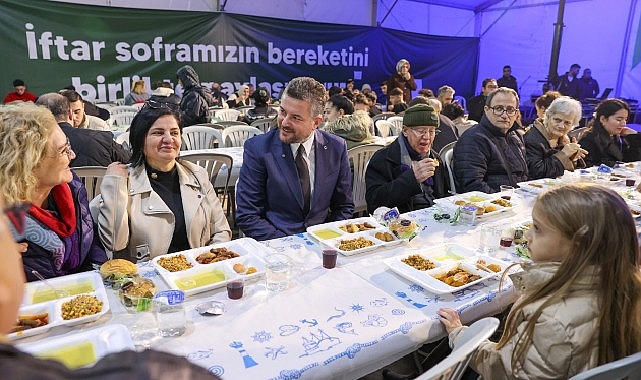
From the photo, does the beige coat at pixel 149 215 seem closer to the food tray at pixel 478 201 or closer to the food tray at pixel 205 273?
the food tray at pixel 205 273

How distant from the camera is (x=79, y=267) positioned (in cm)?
221

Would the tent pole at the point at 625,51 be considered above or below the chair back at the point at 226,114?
above

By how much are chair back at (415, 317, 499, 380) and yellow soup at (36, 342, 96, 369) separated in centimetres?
97

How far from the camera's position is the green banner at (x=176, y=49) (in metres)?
8.86

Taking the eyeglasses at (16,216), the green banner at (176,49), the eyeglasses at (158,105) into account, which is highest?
the green banner at (176,49)

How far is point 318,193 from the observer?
3.00 meters

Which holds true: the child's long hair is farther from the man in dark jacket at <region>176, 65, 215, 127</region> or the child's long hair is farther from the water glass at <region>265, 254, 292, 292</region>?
the man in dark jacket at <region>176, 65, 215, 127</region>

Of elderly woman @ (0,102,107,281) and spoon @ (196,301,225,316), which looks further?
elderly woman @ (0,102,107,281)

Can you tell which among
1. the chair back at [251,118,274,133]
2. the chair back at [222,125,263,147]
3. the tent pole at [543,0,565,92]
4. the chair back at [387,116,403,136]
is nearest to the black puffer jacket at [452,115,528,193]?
the chair back at [222,125,263,147]

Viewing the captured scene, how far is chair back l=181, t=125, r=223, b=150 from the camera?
5.63m

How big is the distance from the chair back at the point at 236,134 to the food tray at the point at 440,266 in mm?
4059

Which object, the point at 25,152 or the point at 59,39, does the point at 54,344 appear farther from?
the point at 59,39

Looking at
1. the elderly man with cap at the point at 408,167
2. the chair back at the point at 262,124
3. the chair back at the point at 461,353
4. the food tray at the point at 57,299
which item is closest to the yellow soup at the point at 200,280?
the food tray at the point at 57,299

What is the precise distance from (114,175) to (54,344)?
1105 millimetres
